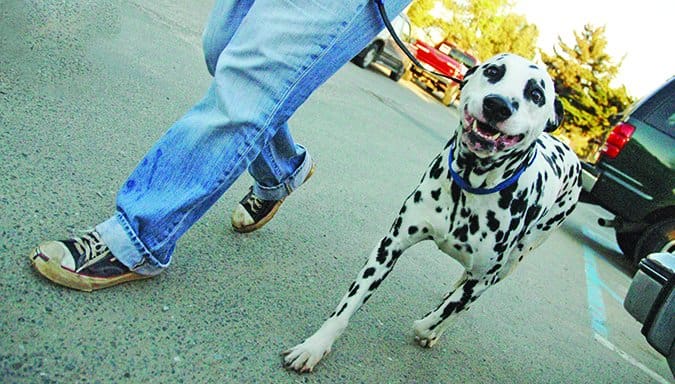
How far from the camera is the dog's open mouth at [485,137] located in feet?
7.20

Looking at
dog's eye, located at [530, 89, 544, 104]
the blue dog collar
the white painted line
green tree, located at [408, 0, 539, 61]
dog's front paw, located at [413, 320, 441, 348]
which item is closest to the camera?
dog's eye, located at [530, 89, 544, 104]

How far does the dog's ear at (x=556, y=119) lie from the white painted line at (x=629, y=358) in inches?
102

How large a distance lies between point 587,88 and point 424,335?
155 ft

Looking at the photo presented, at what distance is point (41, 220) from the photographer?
2412 millimetres

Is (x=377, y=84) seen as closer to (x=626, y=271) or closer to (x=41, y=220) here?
(x=626, y=271)

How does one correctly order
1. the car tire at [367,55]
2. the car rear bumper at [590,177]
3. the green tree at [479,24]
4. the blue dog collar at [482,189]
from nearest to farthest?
the blue dog collar at [482,189], the car rear bumper at [590,177], the car tire at [367,55], the green tree at [479,24]

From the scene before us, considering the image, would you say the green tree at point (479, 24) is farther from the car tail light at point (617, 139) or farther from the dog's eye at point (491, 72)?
the dog's eye at point (491, 72)

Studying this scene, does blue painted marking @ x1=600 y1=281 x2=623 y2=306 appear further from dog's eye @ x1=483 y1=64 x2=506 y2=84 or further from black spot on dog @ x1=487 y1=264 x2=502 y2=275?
dog's eye @ x1=483 y1=64 x2=506 y2=84

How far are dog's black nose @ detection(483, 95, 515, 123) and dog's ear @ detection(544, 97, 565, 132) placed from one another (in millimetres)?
415

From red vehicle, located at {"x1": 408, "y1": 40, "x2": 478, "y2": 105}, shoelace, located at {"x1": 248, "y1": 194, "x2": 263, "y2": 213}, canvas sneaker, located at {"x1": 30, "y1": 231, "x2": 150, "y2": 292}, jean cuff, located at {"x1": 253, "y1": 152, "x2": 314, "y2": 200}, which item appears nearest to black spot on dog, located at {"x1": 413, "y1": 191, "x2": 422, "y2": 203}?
jean cuff, located at {"x1": 253, "y1": 152, "x2": 314, "y2": 200}

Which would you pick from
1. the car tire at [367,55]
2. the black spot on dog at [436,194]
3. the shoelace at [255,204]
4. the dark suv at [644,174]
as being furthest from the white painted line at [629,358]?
the car tire at [367,55]

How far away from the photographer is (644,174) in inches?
270

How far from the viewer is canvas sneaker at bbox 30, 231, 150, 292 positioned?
2035 millimetres

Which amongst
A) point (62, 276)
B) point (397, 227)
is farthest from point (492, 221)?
point (62, 276)
